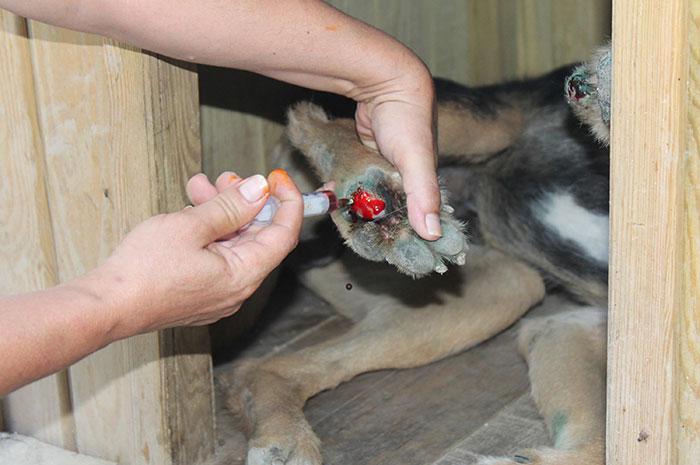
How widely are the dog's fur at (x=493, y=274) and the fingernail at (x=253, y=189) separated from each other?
817 millimetres

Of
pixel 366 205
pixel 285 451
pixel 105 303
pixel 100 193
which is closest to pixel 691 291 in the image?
pixel 366 205

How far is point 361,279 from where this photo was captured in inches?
132

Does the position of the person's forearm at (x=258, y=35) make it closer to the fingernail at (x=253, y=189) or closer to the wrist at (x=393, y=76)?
the wrist at (x=393, y=76)

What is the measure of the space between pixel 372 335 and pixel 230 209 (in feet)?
4.49

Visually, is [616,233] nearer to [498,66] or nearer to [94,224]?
[94,224]

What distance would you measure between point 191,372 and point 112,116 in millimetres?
604

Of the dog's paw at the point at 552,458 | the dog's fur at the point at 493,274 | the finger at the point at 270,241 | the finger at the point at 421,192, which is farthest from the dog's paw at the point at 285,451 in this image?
the finger at the point at 270,241

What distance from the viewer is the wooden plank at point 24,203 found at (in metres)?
2.35

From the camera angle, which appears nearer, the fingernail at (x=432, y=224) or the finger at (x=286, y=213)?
the finger at (x=286, y=213)

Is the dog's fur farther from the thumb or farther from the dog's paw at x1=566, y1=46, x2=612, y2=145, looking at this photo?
the thumb

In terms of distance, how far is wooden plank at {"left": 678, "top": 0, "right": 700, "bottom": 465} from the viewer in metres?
1.62

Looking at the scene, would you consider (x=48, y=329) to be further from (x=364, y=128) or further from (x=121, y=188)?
(x=364, y=128)

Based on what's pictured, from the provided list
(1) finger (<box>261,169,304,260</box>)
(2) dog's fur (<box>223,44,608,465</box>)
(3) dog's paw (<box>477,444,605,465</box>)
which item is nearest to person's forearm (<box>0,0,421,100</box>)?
(1) finger (<box>261,169,304,260</box>)

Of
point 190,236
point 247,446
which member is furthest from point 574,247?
point 190,236
